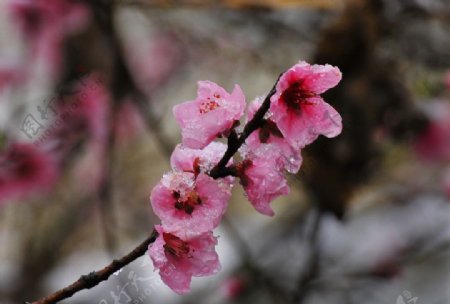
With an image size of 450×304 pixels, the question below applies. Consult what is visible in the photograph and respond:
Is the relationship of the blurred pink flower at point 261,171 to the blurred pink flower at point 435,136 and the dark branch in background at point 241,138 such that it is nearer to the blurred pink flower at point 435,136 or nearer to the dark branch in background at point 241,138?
the dark branch in background at point 241,138

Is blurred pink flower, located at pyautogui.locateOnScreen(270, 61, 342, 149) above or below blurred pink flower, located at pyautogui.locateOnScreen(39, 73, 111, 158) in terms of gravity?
above

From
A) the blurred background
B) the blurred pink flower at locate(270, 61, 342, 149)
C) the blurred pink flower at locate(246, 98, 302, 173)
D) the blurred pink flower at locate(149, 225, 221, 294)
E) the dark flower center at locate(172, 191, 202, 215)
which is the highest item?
the blurred pink flower at locate(270, 61, 342, 149)

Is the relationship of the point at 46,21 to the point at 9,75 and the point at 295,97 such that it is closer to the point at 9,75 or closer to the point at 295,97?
the point at 9,75

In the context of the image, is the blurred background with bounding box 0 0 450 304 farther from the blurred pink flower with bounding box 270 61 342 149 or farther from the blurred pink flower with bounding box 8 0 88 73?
the blurred pink flower with bounding box 270 61 342 149

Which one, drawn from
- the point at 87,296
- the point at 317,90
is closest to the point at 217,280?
the point at 87,296

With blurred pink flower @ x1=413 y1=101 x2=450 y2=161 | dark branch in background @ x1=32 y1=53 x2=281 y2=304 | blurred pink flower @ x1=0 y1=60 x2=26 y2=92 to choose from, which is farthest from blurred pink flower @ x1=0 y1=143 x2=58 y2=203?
dark branch in background @ x1=32 y1=53 x2=281 y2=304

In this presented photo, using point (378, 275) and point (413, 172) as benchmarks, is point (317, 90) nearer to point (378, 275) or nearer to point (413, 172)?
point (378, 275)
